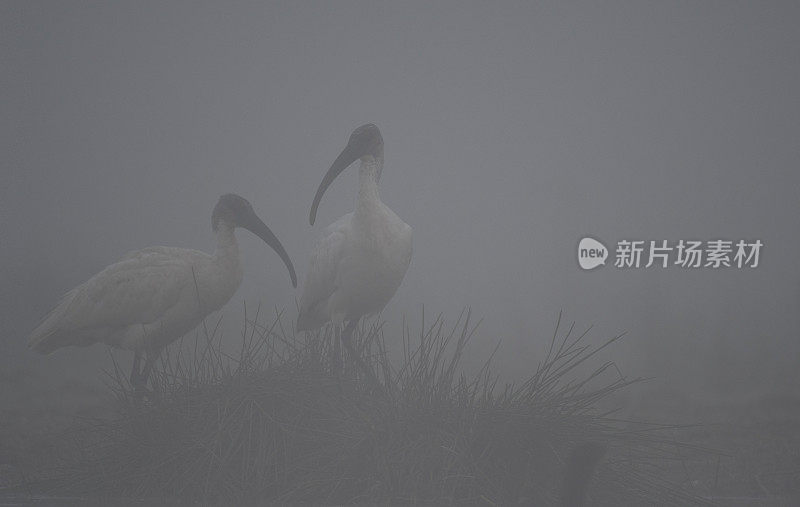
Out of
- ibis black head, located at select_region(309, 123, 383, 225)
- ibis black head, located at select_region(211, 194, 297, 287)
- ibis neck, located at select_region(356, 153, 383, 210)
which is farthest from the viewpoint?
ibis black head, located at select_region(211, 194, 297, 287)

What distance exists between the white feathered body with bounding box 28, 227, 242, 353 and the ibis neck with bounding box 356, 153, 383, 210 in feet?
4.08

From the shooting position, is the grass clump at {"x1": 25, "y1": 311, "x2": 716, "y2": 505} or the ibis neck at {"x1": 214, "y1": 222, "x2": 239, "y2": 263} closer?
the grass clump at {"x1": 25, "y1": 311, "x2": 716, "y2": 505}

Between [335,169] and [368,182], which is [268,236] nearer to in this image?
[335,169]

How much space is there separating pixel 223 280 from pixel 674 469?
3.57 metres

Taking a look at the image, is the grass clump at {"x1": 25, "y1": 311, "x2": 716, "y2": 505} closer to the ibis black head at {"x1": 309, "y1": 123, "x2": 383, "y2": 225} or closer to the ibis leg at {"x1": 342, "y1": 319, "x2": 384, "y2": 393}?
the ibis leg at {"x1": 342, "y1": 319, "x2": 384, "y2": 393}

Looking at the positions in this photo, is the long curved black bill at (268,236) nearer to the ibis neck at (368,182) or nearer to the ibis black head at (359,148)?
the ibis black head at (359,148)

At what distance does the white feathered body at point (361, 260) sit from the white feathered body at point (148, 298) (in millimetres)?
722

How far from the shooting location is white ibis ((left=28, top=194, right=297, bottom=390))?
17.2 feet

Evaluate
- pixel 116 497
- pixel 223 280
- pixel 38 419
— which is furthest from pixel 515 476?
pixel 38 419

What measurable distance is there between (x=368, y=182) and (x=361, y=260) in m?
0.58

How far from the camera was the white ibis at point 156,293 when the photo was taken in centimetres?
524

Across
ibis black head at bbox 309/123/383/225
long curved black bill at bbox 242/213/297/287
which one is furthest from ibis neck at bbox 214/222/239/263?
ibis black head at bbox 309/123/383/225

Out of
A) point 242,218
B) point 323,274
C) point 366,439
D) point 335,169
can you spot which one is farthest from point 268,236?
point 366,439

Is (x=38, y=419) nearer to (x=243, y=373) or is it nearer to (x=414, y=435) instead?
(x=243, y=373)
